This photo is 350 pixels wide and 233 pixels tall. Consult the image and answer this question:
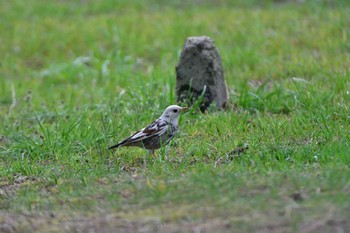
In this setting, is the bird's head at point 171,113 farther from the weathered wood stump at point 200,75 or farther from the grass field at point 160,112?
the weathered wood stump at point 200,75

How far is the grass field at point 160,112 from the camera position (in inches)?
218

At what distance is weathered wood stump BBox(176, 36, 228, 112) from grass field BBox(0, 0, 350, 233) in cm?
19

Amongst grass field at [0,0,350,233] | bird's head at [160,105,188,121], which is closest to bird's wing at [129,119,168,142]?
bird's head at [160,105,188,121]

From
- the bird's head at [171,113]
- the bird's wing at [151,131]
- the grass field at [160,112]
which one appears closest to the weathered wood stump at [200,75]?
the grass field at [160,112]

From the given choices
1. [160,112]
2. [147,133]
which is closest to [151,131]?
[147,133]

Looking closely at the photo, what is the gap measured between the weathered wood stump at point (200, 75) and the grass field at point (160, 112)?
0.19 metres

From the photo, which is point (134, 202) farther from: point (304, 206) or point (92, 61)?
point (92, 61)

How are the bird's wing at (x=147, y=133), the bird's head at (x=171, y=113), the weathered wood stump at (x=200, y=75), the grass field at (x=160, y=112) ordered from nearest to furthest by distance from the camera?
the grass field at (x=160, y=112) → the bird's wing at (x=147, y=133) → the bird's head at (x=171, y=113) → the weathered wood stump at (x=200, y=75)

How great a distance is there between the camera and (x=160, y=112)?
28.7 feet

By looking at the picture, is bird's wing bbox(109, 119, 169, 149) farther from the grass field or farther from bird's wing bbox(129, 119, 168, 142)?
the grass field

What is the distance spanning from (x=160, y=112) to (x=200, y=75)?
64 cm

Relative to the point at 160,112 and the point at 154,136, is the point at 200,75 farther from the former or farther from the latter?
the point at 154,136

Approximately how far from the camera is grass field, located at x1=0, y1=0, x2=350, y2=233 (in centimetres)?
554

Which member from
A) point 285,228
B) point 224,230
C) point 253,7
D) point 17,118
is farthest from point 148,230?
point 253,7
